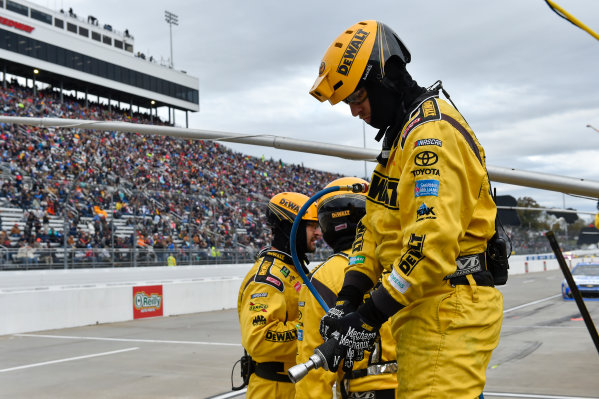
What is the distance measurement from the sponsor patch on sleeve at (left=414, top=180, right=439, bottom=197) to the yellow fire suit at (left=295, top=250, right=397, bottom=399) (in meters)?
1.19

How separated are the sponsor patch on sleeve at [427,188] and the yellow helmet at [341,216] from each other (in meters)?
1.39

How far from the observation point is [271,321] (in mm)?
3678

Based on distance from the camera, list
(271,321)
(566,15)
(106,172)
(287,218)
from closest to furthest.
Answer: (566,15) < (271,321) < (287,218) < (106,172)

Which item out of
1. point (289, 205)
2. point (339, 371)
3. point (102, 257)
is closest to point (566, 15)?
point (339, 371)

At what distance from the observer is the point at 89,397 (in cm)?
788

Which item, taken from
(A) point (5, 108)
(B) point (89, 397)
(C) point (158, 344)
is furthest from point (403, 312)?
(A) point (5, 108)

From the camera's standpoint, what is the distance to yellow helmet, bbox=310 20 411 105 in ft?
7.71

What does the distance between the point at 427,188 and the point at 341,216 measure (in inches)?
56.9

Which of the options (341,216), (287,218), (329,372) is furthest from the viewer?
(287,218)

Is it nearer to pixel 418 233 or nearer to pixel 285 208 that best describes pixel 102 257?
pixel 285 208

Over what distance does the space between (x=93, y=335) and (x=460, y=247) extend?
42.2 feet

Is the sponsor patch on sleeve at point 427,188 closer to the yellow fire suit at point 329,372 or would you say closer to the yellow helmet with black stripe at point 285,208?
the yellow fire suit at point 329,372

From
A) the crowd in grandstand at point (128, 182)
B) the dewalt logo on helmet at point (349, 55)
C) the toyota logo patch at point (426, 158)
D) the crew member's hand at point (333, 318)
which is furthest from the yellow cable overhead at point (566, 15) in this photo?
the crowd in grandstand at point (128, 182)

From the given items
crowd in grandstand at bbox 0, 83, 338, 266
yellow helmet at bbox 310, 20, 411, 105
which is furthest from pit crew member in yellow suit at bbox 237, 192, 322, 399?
crowd in grandstand at bbox 0, 83, 338, 266
